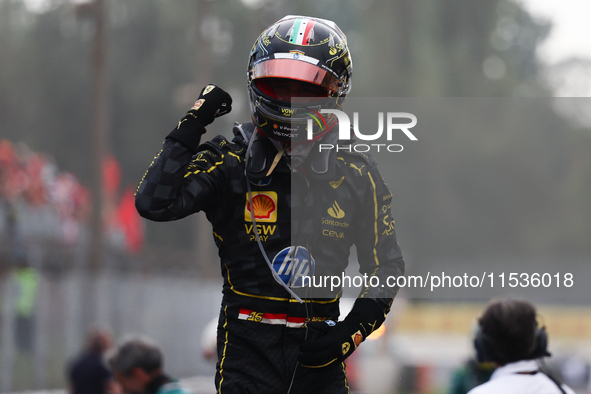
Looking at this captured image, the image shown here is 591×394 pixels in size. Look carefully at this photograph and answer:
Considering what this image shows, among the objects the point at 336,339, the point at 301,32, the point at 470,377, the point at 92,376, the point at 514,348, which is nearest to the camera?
the point at 336,339

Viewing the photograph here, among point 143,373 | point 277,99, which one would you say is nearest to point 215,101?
point 277,99

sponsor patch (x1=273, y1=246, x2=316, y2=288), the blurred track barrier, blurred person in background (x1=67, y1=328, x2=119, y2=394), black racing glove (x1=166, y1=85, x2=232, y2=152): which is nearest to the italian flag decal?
black racing glove (x1=166, y1=85, x2=232, y2=152)

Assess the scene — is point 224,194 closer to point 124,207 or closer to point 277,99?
point 277,99

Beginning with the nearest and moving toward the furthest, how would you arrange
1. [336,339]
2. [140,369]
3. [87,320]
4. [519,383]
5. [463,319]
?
[336,339], [519,383], [140,369], [87,320], [463,319]

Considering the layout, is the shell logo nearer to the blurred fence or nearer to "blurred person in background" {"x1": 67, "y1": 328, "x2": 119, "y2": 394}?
"blurred person in background" {"x1": 67, "y1": 328, "x2": 119, "y2": 394}

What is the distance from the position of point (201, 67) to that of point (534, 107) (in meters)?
13.3

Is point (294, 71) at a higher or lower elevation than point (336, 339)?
higher

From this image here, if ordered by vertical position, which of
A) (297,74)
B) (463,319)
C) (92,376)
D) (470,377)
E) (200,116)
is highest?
(297,74)

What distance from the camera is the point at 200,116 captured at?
95.1 inches

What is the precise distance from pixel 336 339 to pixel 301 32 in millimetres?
1015

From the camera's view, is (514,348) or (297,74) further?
(514,348)

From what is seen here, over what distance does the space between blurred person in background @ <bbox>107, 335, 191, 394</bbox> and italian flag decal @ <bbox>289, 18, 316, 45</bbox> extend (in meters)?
2.63

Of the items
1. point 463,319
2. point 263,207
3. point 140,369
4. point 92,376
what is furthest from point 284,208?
point 463,319

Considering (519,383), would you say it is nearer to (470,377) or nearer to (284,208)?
(284,208)
